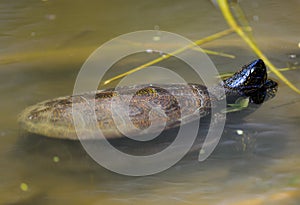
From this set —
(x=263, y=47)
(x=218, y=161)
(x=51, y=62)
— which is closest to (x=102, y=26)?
(x=51, y=62)

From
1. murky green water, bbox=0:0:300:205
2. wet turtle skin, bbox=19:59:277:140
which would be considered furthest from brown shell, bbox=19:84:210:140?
murky green water, bbox=0:0:300:205

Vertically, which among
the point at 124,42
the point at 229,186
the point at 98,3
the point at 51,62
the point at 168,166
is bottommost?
the point at 229,186

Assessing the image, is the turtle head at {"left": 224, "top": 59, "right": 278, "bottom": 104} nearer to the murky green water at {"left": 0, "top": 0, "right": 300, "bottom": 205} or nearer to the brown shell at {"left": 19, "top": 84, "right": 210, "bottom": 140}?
the murky green water at {"left": 0, "top": 0, "right": 300, "bottom": 205}

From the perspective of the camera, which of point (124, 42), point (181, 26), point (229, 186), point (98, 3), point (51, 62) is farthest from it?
point (98, 3)

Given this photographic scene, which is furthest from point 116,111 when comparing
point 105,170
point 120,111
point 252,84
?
point 252,84

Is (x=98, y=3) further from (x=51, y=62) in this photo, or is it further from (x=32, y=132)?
(x=32, y=132)

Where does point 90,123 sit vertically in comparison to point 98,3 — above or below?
below

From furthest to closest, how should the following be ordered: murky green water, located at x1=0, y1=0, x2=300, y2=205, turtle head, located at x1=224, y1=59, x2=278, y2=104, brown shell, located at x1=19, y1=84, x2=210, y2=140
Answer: turtle head, located at x1=224, y1=59, x2=278, y2=104 → brown shell, located at x1=19, y1=84, x2=210, y2=140 → murky green water, located at x1=0, y1=0, x2=300, y2=205
